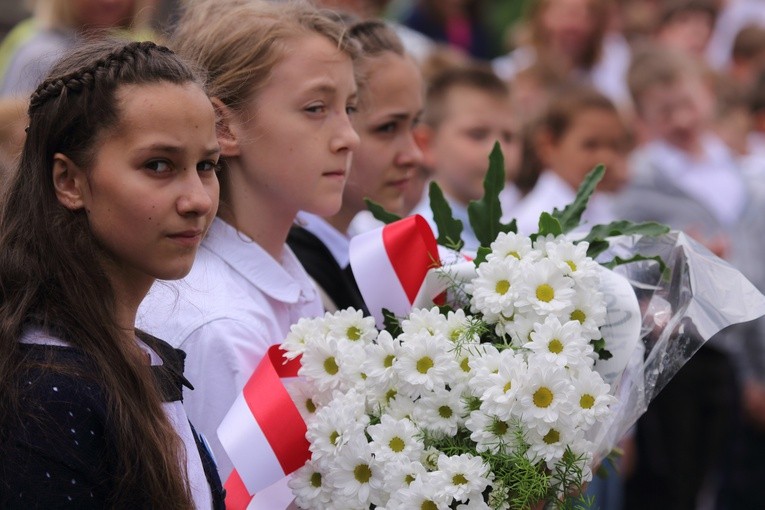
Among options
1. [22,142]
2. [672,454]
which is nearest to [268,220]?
[22,142]

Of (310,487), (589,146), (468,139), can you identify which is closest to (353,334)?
(310,487)

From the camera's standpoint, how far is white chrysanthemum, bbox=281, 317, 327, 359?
2.55m

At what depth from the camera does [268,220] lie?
3.00m

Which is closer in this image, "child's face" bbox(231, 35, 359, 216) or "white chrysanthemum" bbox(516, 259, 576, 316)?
"white chrysanthemum" bbox(516, 259, 576, 316)

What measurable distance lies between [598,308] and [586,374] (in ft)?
0.54

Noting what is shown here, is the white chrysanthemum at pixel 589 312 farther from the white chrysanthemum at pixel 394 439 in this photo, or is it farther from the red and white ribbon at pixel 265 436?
the red and white ribbon at pixel 265 436

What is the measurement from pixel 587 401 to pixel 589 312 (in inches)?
8.1

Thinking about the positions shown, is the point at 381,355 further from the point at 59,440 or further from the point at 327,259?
the point at 327,259

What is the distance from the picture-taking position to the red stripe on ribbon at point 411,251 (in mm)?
2762

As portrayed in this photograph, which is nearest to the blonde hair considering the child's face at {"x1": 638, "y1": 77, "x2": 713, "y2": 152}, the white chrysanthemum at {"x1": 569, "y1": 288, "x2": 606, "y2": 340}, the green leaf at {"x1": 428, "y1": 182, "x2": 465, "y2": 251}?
the green leaf at {"x1": 428, "y1": 182, "x2": 465, "y2": 251}

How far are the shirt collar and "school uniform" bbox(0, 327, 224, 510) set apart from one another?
2.85 ft

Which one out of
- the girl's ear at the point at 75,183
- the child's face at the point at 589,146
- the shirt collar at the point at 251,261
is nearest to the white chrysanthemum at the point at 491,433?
the shirt collar at the point at 251,261

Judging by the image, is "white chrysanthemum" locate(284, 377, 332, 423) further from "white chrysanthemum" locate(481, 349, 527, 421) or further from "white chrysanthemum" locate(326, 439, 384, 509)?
"white chrysanthemum" locate(481, 349, 527, 421)

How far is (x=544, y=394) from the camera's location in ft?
7.73
